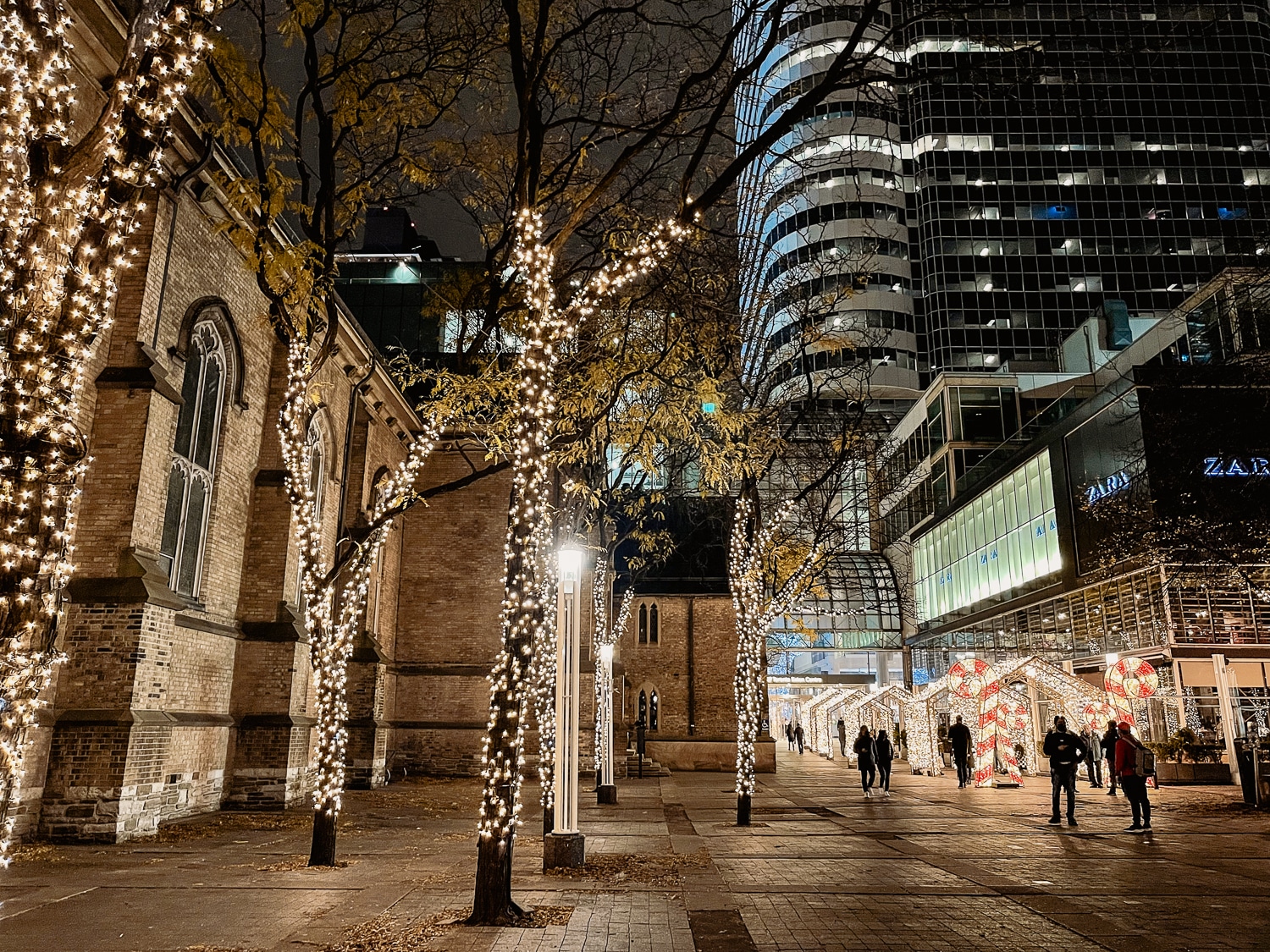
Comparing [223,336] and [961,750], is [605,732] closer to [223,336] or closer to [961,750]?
[223,336]

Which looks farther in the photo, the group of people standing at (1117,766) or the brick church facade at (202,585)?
the group of people standing at (1117,766)

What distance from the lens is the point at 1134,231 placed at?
79938 millimetres

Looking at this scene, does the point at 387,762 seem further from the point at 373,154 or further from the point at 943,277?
the point at 943,277

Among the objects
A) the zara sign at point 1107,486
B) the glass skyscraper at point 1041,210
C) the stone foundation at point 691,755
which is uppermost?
the glass skyscraper at point 1041,210

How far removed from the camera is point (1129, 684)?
75.4 ft

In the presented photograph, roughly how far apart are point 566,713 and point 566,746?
424 mm

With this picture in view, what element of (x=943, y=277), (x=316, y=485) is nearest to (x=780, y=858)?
(x=316, y=485)

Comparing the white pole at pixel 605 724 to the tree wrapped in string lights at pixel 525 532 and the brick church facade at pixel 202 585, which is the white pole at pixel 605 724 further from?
the tree wrapped in string lights at pixel 525 532

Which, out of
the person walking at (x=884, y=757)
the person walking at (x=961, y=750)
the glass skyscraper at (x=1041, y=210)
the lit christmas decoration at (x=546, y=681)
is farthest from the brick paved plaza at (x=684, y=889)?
the glass skyscraper at (x=1041, y=210)

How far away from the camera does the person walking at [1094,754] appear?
917 inches

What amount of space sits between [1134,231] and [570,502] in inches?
3210

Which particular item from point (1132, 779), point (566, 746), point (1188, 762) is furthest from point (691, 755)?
point (566, 746)

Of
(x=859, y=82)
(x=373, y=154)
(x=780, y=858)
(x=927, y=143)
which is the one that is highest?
(x=927, y=143)

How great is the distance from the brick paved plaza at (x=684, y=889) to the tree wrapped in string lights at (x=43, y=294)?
3.53 meters
